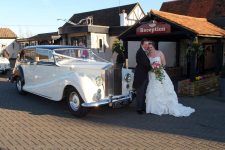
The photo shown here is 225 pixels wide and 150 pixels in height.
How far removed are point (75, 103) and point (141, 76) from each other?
1939mm

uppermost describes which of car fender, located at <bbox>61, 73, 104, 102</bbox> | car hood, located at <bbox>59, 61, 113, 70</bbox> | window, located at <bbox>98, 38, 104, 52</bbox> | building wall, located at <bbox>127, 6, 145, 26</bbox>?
building wall, located at <bbox>127, 6, 145, 26</bbox>

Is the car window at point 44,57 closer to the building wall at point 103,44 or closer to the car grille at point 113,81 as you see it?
the car grille at point 113,81

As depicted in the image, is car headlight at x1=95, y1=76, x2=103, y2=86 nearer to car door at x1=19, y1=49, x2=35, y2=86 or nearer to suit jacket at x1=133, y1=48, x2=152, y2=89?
suit jacket at x1=133, y1=48, x2=152, y2=89

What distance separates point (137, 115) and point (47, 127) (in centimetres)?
245

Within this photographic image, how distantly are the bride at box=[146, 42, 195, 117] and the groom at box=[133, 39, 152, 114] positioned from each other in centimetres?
Answer: 15

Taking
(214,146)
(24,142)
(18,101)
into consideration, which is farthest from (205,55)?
(24,142)

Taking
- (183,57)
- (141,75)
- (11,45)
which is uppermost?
(11,45)

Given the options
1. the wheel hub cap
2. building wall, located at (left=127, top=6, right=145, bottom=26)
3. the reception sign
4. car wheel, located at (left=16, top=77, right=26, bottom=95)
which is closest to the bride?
the wheel hub cap

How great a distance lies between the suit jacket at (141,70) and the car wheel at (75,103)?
1588 millimetres

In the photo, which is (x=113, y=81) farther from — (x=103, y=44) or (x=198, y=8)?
(x=103, y=44)

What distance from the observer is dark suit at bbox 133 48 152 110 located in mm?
7984

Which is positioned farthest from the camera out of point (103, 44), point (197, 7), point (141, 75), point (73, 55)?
point (103, 44)

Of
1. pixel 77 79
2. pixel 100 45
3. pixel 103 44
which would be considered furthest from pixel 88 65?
pixel 103 44

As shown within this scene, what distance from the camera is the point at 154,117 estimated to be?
25.3 feet
